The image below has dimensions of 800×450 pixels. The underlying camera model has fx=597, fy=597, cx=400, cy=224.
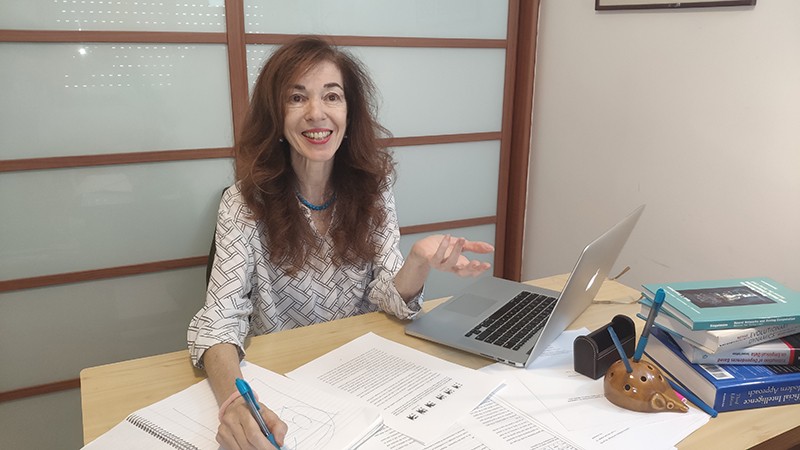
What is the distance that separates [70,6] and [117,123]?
14.4 inches

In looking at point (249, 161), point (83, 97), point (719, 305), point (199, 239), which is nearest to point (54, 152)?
point (83, 97)

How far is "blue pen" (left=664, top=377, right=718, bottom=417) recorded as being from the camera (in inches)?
38.5

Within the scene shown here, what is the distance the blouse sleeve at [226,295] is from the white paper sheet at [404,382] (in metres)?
0.17

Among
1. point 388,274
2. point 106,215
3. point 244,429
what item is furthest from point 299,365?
point 106,215

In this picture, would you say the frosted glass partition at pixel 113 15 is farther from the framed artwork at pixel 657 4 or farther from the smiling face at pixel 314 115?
the framed artwork at pixel 657 4

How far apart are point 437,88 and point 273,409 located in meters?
1.76

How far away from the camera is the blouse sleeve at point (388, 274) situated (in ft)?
4.36

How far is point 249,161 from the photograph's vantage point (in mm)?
1474

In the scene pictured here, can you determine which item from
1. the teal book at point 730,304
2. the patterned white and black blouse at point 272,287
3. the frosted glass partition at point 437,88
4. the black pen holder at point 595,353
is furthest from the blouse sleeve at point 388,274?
the frosted glass partition at point 437,88

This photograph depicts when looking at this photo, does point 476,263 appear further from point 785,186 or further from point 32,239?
point 32,239

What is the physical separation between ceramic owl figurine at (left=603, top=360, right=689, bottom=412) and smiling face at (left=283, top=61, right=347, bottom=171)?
0.82 meters

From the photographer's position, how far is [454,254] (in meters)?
1.22

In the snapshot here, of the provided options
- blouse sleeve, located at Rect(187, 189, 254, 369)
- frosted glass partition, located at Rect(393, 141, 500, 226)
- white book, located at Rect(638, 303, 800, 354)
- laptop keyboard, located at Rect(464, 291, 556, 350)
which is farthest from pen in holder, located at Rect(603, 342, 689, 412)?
frosted glass partition, located at Rect(393, 141, 500, 226)

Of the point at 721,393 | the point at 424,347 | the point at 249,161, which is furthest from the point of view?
the point at 249,161
